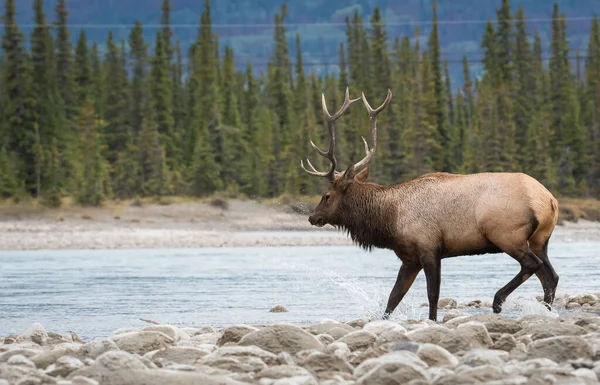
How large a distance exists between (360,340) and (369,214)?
3.80 m

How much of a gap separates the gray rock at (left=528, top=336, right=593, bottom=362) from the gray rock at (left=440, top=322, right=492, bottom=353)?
2.24ft

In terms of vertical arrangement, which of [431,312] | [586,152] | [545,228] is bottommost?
[586,152]

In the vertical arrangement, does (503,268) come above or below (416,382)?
below

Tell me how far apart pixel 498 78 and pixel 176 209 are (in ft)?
141

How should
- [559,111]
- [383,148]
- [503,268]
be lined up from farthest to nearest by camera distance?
[559,111], [383,148], [503,268]

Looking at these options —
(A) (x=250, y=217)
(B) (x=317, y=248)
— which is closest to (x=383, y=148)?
(A) (x=250, y=217)

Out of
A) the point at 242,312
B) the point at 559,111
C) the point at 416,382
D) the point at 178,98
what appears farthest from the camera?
the point at 178,98

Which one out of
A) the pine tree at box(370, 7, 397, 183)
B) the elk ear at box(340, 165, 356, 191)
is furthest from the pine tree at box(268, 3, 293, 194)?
the elk ear at box(340, 165, 356, 191)

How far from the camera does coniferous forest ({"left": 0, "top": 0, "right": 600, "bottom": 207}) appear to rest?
66.6 metres

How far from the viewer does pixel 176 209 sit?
51.1 meters

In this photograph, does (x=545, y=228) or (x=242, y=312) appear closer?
(x=545, y=228)

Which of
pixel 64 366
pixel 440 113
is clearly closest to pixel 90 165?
pixel 440 113

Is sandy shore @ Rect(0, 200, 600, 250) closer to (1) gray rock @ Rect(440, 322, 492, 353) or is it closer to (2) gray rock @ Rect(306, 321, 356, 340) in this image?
(2) gray rock @ Rect(306, 321, 356, 340)

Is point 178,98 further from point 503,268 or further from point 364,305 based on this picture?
point 364,305
